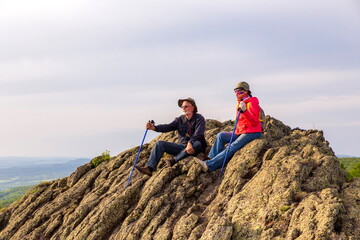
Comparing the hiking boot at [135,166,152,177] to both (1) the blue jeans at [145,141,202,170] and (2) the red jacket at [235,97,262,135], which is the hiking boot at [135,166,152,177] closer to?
(1) the blue jeans at [145,141,202,170]

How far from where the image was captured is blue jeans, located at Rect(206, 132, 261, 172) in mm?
15844

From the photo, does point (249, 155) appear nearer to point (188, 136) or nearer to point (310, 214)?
point (188, 136)

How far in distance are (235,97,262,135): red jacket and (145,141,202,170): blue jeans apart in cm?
247

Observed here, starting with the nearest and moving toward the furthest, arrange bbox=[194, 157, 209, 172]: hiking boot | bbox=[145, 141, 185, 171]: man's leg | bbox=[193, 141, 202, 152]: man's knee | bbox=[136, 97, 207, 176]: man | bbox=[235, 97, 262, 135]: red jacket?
bbox=[194, 157, 209, 172]: hiking boot, bbox=[235, 97, 262, 135]: red jacket, bbox=[193, 141, 202, 152]: man's knee, bbox=[136, 97, 207, 176]: man, bbox=[145, 141, 185, 171]: man's leg

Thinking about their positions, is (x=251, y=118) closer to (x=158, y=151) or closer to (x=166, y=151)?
(x=166, y=151)

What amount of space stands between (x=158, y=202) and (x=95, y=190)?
532 centimetres

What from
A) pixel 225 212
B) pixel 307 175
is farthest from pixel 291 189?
pixel 225 212

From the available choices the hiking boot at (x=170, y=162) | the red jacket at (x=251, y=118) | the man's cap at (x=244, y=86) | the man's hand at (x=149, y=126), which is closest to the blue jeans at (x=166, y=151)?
the hiking boot at (x=170, y=162)

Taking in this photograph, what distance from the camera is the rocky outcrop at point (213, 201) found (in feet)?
36.2

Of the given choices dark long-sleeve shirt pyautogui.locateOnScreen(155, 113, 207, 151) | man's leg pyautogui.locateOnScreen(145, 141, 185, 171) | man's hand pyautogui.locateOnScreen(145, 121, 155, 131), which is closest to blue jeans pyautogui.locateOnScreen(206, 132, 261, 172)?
dark long-sleeve shirt pyautogui.locateOnScreen(155, 113, 207, 151)

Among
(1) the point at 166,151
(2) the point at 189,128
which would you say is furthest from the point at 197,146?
(1) the point at 166,151

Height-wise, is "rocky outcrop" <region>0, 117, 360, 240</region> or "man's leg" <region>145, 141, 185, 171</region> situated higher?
"man's leg" <region>145, 141, 185, 171</region>

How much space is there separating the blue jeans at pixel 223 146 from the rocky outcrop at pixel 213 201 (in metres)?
0.34

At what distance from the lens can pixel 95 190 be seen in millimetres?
18328
